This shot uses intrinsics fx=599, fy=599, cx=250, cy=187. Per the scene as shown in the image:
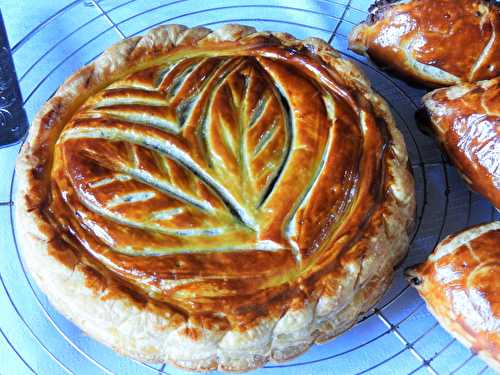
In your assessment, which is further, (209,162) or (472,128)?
(472,128)

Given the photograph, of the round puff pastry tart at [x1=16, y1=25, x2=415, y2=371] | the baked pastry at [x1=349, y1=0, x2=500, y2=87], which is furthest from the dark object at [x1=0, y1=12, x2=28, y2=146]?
the baked pastry at [x1=349, y1=0, x2=500, y2=87]

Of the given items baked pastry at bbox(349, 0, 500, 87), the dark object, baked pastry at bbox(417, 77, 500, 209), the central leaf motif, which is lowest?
the dark object

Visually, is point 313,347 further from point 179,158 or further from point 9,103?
point 9,103

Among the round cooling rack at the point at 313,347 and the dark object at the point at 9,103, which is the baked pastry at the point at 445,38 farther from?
the dark object at the point at 9,103

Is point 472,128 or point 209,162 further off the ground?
point 472,128

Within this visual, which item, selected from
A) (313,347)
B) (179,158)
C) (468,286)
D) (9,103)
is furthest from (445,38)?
(9,103)

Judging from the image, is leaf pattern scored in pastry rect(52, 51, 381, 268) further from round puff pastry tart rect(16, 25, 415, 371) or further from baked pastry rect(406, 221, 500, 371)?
baked pastry rect(406, 221, 500, 371)
